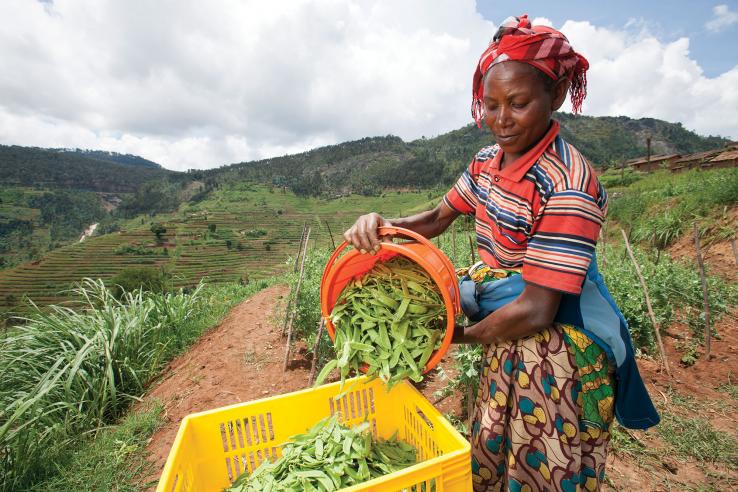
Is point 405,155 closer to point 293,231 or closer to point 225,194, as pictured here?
point 225,194

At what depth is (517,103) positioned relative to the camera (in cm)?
106

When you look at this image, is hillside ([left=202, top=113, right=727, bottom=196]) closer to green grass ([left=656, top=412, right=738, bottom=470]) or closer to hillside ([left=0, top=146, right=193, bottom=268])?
hillside ([left=0, top=146, right=193, bottom=268])

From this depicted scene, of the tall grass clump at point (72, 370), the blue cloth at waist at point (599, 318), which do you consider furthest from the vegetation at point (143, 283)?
the blue cloth at waist at point (599, 318)

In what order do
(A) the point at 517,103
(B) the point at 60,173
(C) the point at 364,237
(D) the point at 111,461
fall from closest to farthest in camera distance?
1. (A) the point at 517,103
2. (C) the point at 364,237
3. (D) the point at 111,461
4. (B) the point at 60,173

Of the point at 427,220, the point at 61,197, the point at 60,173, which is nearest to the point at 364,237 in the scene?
the point at 427,220

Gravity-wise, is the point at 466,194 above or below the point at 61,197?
below

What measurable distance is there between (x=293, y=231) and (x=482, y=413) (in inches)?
1899

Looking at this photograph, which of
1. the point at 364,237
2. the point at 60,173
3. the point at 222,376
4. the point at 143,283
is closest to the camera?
the point at 364,237

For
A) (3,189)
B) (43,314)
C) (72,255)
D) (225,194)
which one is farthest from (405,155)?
(43,314)

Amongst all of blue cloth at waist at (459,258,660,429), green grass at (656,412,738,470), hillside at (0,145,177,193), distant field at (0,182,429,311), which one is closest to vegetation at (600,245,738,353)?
green grass at (656,412,738,470)

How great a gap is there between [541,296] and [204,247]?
47358 mm

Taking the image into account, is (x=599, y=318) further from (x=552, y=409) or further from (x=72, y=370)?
(x=72, y=370)

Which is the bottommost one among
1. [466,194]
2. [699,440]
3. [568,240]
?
[699,440]

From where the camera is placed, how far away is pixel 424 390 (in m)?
3.40
